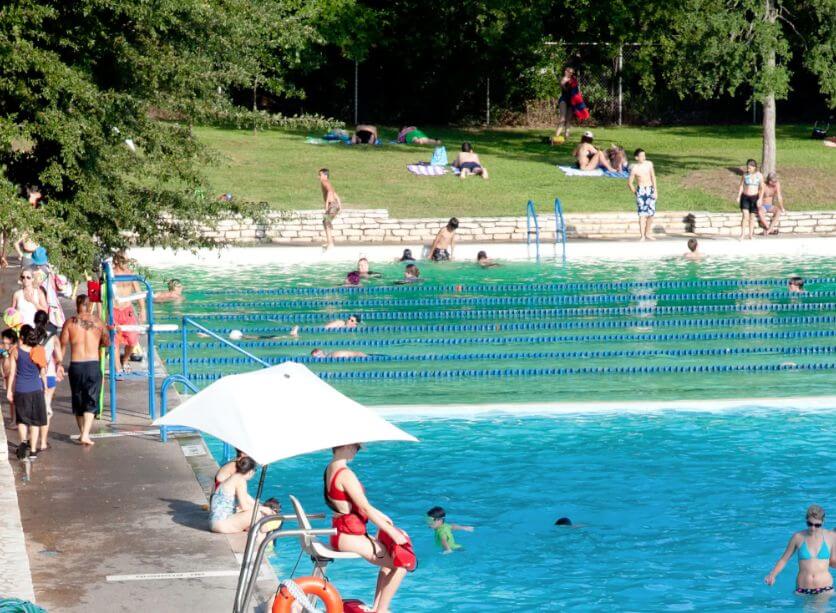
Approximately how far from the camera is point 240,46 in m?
13.7

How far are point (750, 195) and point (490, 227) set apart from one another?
476 centimetres

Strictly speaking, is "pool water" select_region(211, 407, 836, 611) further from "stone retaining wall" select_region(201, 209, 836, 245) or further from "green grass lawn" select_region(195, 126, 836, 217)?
"green grass lawn" select_region(195, 126, 836, 217)

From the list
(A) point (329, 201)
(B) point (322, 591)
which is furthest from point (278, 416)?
(A) point (329, 201)

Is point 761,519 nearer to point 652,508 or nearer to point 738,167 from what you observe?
point 652,508

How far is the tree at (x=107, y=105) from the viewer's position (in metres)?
11.6

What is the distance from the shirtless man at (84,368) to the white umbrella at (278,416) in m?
4.01

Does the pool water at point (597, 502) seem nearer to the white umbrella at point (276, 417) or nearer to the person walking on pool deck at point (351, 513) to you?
the person walking on pool deck at point (351, 513)

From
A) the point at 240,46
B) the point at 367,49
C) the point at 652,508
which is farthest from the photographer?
the point at 367,49

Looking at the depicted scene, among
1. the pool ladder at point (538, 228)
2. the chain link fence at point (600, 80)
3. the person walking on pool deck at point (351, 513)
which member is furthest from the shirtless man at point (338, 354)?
the chain link fence at point (600, 80)

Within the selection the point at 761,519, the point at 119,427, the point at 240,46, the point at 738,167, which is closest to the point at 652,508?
the point at 761,519

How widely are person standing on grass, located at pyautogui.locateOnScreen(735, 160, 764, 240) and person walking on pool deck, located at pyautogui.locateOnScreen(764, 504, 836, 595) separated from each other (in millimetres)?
15326

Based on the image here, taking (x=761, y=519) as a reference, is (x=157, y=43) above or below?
above

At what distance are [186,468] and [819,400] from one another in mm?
7177

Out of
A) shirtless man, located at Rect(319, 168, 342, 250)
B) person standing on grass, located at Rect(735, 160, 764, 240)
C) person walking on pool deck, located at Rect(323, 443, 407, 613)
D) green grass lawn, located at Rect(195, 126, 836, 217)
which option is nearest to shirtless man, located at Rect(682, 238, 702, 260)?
person standing on grass, located at Rect(735, 160, 764, 240)
